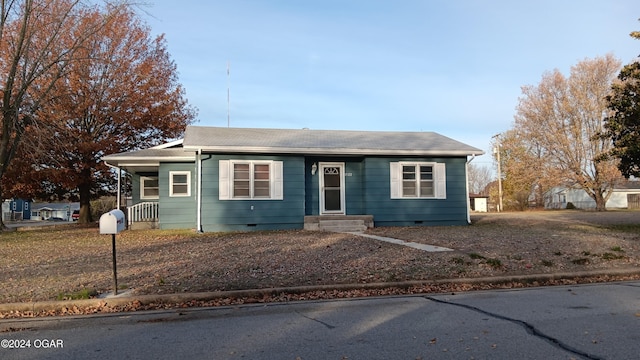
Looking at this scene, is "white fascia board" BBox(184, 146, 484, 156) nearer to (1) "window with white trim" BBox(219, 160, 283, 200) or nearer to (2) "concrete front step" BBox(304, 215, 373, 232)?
(1) "window with white trim" BBox(219, 160, 283, 200)

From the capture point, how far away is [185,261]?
9.91 m

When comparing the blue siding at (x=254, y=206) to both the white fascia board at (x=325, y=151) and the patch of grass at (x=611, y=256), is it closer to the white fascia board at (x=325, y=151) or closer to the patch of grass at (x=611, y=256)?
the white fascia board at (x=325, y=151)

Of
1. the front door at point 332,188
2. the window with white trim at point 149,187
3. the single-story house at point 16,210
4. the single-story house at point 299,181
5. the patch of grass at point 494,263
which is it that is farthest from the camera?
the single-story house at point 16,210

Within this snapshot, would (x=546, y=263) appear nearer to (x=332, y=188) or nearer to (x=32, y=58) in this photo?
(x=332, y=188)

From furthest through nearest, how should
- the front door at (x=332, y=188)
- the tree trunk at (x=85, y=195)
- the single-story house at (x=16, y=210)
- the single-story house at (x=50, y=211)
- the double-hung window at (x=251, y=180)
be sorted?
the single-story house at (x=50, y=211), the single-story house at (x=16, y=210), the tree trunk at (x=85, y=195), the front door at (x=332, y=188), the double-hung window at (x=251, y=180)

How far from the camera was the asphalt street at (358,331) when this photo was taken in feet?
15.5

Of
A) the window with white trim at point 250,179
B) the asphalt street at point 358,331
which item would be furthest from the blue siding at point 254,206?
the asphalt street at point 358,331

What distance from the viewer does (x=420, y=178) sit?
1870cm

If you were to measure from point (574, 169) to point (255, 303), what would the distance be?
39999 mm

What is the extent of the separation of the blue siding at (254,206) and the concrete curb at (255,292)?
950 centimetres

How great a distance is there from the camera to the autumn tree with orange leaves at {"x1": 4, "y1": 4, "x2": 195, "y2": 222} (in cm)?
2456

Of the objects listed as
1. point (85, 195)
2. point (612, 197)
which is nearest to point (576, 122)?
point (612, 197)

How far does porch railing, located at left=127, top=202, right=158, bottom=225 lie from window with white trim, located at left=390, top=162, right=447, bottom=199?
10028 millimetres

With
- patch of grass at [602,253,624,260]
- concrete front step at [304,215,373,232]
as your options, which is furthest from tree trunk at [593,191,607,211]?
patch of grass at [602,253,624,260]
